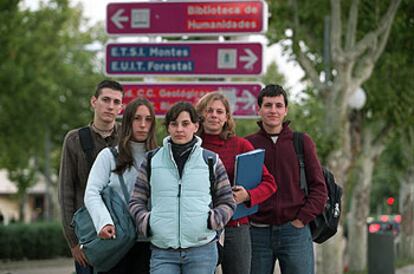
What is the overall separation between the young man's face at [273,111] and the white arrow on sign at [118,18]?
869 cm

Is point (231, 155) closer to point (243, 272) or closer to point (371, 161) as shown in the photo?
point (243, 272)

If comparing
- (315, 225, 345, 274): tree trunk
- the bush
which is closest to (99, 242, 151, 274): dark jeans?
(315, 225, 345, 274): tree trunk

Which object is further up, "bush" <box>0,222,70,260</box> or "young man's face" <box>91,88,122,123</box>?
"young man's face" <box>91,88,122,123</box>

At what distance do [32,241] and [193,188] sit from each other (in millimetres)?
25190

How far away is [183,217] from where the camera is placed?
645cm

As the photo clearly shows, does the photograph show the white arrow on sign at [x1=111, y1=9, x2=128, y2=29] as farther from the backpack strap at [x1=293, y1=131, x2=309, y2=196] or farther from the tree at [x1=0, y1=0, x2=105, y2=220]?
the tree at [x1=0, y1=0, x2=105, y2=220]

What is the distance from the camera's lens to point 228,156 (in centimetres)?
735

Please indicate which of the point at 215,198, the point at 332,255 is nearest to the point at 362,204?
the point at 332,255

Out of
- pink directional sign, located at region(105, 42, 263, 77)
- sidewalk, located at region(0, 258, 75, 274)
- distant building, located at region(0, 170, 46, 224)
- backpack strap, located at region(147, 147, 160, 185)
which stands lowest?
distant building, located at region(0, 170, 46, 224)

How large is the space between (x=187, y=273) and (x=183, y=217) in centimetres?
34

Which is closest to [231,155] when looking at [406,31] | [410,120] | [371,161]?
[406,31]

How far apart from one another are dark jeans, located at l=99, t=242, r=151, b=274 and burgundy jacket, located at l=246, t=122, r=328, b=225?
0.95 metres

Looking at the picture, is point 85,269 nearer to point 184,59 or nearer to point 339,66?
point 184,59

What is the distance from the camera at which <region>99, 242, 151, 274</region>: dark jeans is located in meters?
6.93
